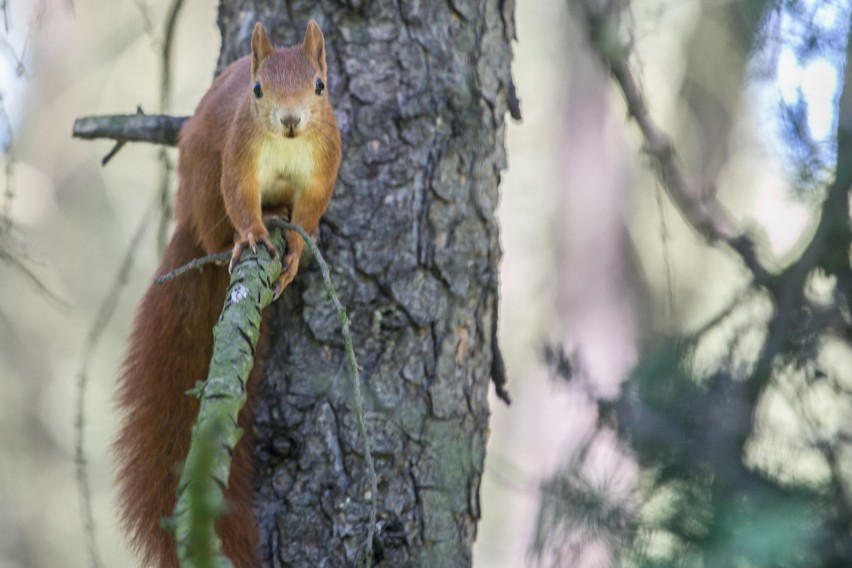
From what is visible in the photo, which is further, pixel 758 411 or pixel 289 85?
pixel 289 85

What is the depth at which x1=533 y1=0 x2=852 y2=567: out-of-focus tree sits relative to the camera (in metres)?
1.13

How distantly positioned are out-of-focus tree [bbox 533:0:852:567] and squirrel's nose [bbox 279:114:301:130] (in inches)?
18.7

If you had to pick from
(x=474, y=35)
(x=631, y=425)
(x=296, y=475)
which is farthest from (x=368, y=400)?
(x=474, y=35)

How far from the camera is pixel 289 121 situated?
4.73 ft

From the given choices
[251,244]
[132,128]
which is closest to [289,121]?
[251,244]

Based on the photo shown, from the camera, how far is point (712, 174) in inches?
190

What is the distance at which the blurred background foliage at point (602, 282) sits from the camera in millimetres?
1229

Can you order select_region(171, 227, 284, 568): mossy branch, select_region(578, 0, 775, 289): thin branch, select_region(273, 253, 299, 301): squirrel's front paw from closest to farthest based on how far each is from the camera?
select_region(171, 227, 284, 568): mossy branch, select_region(273, 253, 299, 301): squirrel's front paw, select_region(578, 0, 775, 289): thin branch

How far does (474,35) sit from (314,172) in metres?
0.43

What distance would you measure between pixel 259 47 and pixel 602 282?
345cm

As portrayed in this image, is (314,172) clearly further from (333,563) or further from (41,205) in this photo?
(41,205)

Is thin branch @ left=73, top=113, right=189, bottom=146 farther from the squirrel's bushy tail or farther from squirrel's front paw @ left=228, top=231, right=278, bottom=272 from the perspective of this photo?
squirrel's front paw @ left=228, top=231, right=278, bottom=272

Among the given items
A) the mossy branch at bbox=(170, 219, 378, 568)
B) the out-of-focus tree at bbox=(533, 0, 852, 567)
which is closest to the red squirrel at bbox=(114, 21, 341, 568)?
the mossy branch at bbox=(170, 219, 378, 568)

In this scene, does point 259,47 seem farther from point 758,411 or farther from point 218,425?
point 758,411
